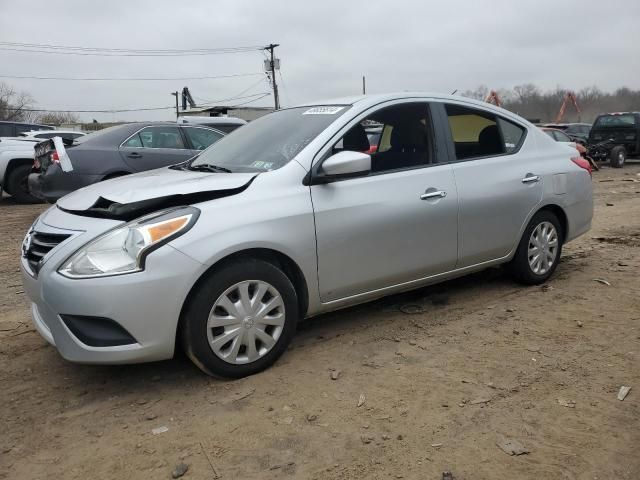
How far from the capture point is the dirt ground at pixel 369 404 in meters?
2.40

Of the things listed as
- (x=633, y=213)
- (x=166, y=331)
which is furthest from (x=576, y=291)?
(x=633, y=213)

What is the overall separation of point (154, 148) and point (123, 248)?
5692 millimetres

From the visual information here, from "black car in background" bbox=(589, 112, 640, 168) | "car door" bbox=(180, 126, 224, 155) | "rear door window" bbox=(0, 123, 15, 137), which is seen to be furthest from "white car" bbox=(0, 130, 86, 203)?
"black car in background" bbox=(589, 112, 640, 168)

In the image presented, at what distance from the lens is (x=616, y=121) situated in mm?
18375

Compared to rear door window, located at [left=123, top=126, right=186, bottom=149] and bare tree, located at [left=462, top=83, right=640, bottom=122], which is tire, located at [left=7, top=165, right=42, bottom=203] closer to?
rear door window, located at [left=123, top=126, right=186, bottom=149]

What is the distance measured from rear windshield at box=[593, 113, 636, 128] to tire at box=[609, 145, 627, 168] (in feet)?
3.25

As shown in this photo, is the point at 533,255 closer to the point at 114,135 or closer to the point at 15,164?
the point at 114,135

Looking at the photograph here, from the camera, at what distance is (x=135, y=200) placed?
3.03 m

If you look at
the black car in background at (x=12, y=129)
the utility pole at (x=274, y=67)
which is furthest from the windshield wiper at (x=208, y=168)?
the utility pole at (x=274, y=67)

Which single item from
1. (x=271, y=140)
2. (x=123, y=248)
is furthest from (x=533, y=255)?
(x=123, y=248)

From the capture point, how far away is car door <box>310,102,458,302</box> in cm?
338

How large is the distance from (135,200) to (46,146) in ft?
17.8

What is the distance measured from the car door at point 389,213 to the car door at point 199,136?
5.08m

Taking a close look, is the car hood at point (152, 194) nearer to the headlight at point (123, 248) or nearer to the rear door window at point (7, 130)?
the headlight at point (123, 248)
